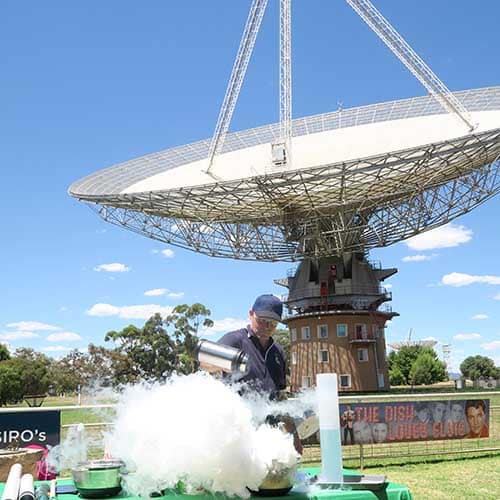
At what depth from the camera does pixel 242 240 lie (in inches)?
1446

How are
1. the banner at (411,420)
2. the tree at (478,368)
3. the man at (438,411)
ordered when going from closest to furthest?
the banner at (411,420)
the man at (438,411)
the tree at (478,368)

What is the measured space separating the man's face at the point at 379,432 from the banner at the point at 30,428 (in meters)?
5.69

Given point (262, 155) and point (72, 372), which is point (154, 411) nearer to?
point (262, 155)

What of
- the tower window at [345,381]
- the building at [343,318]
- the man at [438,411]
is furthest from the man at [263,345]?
the tower window at [345,381]

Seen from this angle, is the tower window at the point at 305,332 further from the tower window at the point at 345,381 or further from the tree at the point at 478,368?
the tree at the point at 478,368

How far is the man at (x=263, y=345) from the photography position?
→ 184 inches

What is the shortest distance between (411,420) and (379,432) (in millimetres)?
666

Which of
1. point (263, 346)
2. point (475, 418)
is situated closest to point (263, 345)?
point (263, 346)

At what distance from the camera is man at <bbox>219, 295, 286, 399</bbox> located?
468 centimetres

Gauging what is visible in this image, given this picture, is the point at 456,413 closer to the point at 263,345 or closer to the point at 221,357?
the point at 263,345

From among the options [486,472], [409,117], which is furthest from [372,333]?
[486,472]

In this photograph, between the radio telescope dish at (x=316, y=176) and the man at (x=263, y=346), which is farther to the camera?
the radio telescope dish at (x=316, y=176)

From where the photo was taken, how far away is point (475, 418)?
42.2 ft

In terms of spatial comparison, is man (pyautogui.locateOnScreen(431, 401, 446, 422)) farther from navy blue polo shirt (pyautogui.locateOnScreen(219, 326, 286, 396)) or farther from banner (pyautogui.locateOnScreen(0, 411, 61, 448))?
navy blue polo shirt (pyautogui.locateOnScreen(219, 326, 286, 396))
